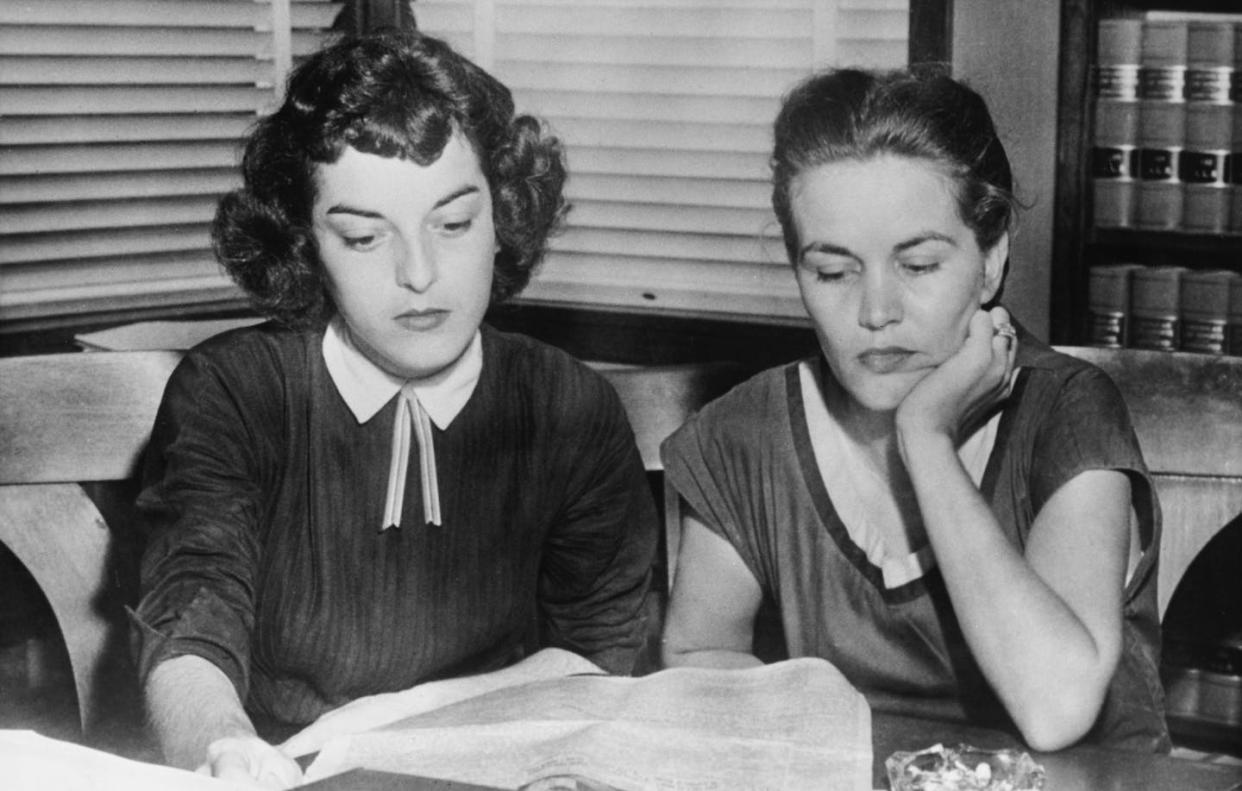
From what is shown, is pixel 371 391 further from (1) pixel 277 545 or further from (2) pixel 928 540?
(2) pixel 928 540

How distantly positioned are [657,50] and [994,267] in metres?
1.43

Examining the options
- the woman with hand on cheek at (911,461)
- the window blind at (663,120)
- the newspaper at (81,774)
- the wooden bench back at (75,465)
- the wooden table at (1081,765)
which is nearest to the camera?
the newspaper at (81,774)

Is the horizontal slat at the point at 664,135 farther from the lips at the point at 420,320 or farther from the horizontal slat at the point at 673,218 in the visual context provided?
the lips at the point at 420,320

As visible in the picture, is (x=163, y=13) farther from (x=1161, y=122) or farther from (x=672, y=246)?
(x=1161, y=122)

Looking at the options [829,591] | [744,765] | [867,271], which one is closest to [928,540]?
[829,591]

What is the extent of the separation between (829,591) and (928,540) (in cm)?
11

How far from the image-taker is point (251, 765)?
97 cm

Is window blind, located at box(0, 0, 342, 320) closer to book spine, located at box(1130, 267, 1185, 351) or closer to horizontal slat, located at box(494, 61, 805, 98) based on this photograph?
horizontal slat, located at box(494, 61, 805, 98)

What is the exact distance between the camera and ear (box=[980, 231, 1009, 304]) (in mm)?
1444

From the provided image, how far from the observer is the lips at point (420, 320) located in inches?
57.4

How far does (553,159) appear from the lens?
169 cm

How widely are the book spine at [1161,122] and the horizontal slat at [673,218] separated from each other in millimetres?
631

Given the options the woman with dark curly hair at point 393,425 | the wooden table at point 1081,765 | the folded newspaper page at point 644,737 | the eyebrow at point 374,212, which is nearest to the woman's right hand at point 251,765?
the folded newspaper page at point 644,737

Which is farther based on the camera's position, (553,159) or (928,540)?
(553,159)
